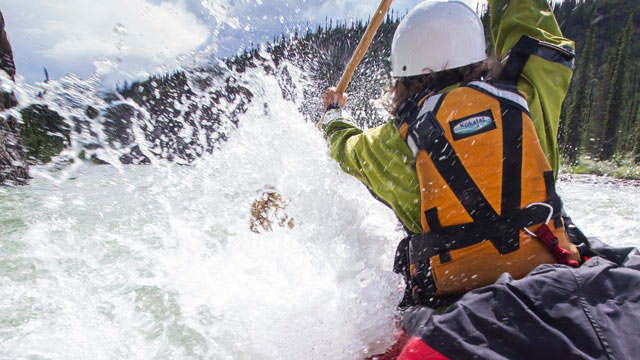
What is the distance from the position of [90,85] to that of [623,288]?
3.70 metres

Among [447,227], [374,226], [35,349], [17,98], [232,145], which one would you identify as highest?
[17,98]

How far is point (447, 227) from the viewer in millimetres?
1771

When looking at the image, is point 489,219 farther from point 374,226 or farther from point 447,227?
point 374,226

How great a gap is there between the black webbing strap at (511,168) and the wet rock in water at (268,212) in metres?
2.11

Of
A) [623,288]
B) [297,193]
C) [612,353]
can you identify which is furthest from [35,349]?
[623,288]

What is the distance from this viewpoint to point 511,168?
1.67 meters

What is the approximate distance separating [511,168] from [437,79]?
2.42ft

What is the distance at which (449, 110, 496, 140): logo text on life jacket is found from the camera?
166 cm

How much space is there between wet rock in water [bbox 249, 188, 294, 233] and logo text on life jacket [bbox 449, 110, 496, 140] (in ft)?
6.86

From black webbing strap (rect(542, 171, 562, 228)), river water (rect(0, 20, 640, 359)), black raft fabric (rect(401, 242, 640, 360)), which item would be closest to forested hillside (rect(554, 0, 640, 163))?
river water (rect(0, 20, 640, 359))

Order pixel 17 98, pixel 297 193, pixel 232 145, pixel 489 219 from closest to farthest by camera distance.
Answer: pixel 489 219 < pixel 17 98 < pixel 297 193 < pixel 232 145

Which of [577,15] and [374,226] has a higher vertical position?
[577,15]

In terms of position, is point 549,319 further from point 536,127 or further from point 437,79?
point 437,79

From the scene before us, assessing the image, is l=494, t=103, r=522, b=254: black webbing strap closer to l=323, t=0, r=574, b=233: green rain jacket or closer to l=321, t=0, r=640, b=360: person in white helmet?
l=321, t=0, r=640, b=360: person in white helmet
